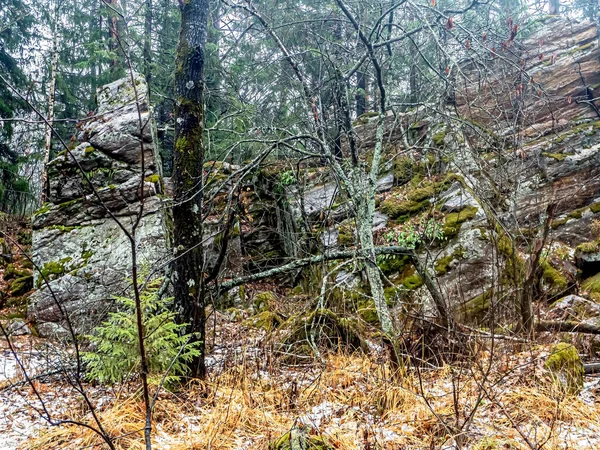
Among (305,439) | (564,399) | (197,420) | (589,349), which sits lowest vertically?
(589,349)

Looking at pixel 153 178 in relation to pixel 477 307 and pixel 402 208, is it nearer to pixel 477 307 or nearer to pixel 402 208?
pixel 402 208

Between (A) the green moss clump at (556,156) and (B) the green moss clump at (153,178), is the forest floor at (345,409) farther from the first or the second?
(A) the green moss clump at (556,156)

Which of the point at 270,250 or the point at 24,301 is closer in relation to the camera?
the point at 24,301

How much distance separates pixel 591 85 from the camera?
29.8 ft

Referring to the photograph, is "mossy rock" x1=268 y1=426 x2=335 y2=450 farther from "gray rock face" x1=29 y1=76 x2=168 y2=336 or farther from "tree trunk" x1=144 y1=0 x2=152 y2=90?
"tree trunk" x1=144 y1=0 x2=152 y2=90

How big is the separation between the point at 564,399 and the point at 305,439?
1929 millimetres

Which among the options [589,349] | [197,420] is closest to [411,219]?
[589,349]

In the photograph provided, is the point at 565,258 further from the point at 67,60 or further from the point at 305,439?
the point at 67,60

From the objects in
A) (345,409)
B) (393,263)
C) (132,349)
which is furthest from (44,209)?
(345,409)

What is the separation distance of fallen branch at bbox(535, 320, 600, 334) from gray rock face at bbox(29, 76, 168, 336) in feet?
17.0

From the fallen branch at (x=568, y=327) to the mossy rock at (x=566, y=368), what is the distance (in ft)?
2.71

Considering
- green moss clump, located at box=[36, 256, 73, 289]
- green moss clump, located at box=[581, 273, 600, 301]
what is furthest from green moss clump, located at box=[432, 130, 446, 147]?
green moss clump, located at box=[36, 256, 73, 289]

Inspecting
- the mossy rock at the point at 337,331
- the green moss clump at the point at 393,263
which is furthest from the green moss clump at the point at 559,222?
the mossy rock at the point at 337,331

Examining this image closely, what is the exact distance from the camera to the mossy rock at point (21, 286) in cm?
659
